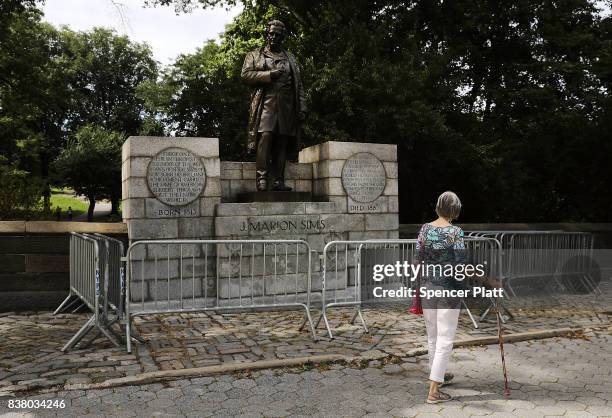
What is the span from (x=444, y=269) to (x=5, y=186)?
34.2 feet

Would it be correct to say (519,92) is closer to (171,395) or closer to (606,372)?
(606,372)

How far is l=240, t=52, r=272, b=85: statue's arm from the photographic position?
841 cm

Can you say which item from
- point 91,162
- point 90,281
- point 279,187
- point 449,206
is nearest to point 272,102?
point 279,187

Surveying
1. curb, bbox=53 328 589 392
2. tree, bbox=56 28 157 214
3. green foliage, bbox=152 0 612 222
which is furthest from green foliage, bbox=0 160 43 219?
tree, bbox=56 28 157 214

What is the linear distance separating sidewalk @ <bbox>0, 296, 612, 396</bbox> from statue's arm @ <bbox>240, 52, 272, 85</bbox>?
12.7ft

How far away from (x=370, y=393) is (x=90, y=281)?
3.64m

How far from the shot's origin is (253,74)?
336 inches

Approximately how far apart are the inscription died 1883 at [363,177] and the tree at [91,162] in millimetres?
29187

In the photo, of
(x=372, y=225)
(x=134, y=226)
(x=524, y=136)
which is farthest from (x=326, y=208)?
(x=524, y=136)

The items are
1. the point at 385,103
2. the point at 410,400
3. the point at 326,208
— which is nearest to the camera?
the point at 410,400

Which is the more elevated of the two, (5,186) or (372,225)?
(5,186)

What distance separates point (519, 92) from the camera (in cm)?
1744

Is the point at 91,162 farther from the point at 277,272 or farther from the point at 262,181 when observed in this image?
the point at 277,272

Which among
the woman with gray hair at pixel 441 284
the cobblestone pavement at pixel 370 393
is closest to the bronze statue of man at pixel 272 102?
the cobblestone pavement at pixel 370 393
